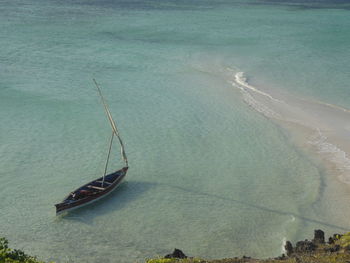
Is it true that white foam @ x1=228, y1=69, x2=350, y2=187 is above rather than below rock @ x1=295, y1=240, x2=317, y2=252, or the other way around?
below

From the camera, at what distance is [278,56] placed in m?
51.7

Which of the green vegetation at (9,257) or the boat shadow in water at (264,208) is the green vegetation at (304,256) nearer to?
the green vegetation at (9,257)

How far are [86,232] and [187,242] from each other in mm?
4435

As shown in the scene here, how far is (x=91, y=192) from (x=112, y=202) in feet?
3.80

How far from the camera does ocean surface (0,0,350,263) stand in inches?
825

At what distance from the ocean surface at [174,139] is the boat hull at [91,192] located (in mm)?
438

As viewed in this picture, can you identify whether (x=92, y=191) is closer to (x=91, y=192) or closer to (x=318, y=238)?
(x=91, y=192)

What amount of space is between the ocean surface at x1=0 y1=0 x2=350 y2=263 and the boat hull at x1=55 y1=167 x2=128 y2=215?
438mm

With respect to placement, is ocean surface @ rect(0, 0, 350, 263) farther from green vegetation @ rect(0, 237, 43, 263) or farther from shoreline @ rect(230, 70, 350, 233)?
green vegetation @ rect(0, 237, 43, 263)

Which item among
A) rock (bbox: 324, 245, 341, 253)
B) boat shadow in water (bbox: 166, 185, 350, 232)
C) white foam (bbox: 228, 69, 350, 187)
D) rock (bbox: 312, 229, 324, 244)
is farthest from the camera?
white foam (bbox: 228, 69, 350, 187)

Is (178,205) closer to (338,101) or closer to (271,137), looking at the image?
(271,137)

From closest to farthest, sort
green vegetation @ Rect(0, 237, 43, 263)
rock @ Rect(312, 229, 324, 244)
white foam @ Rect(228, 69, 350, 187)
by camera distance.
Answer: green vegetation @ Rect(0, 237, 43, 263) → rock @ Rect(312, 229, 324, 244) → white foam @ Rect(228, 69, 350, 187)

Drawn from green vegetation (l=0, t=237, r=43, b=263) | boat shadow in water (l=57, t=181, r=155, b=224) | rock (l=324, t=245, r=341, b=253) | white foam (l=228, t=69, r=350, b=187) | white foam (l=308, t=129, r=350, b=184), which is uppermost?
green vegetation (l=0, t=237, r=43, b=263)

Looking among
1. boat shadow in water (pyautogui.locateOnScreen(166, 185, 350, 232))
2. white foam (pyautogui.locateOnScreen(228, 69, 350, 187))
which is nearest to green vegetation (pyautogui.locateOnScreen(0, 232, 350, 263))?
boat shadow in water (pyautogui.locateOnScreen(166, 185, 350, 232))
